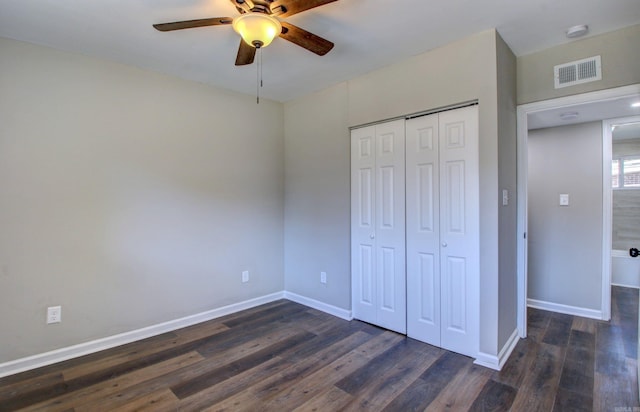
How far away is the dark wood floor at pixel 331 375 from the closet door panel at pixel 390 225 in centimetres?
23

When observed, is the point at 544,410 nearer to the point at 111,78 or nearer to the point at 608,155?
the point at 608,155

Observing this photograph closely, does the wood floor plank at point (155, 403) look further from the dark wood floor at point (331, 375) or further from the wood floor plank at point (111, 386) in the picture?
the wood floor plank at point (111, 386)

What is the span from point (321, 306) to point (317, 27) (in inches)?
111

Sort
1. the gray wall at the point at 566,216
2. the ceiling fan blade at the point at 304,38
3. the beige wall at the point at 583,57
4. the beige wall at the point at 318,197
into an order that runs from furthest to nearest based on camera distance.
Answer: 1. the beige wall at the point at 318,197
2. the gray wall at the point at 566,216
3. the beige wall at the point at 583,57
4. the ceiling fan blade at the point at 304,38

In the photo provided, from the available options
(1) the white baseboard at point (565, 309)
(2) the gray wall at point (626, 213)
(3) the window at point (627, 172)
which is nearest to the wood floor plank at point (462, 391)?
(1) the white baseboard at point (565, 309)

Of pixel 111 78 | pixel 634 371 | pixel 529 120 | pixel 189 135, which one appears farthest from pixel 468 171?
pixel 111 78

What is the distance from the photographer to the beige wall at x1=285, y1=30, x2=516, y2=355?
7.86 ft

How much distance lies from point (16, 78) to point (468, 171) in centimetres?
356

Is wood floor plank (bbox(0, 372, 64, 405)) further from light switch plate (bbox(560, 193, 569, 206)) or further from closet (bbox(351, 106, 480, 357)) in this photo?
light switch plate (bbox(560, 193, 569, 206))

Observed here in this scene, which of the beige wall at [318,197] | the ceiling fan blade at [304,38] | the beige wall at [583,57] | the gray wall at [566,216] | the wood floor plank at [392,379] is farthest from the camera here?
the beige wall at [318,197]

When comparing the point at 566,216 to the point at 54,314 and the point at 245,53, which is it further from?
the point at 54,314

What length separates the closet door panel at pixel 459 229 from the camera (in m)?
2.50

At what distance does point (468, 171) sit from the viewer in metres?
2.52

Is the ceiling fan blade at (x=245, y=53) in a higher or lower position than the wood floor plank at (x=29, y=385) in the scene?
higher
